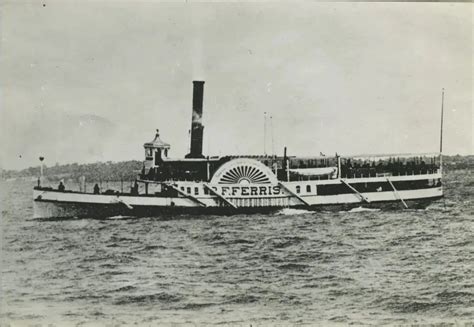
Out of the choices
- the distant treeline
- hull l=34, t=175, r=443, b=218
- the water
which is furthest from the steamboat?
the water

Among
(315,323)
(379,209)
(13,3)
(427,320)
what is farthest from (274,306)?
(13,3)

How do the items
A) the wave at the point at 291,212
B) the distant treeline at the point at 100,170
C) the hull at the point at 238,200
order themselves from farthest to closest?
1. the wave at the point at 291,212
2. the hull at the point at 238,200
3. the distant treeline at the point at 100,170

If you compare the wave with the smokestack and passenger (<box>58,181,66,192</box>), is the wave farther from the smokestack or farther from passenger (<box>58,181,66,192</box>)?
passenger (<box>58,181,66,192</box>)

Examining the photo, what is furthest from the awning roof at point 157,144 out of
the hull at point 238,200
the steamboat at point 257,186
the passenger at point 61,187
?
the hull at point 238,200

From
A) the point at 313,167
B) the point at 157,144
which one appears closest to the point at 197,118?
the point at 157,144

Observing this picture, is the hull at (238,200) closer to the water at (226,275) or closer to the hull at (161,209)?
the hull at (161,209)

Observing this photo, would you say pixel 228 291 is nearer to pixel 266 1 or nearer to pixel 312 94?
pixel 312 94

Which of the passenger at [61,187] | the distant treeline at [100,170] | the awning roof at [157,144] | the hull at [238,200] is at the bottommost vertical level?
the hull at [238,200]
